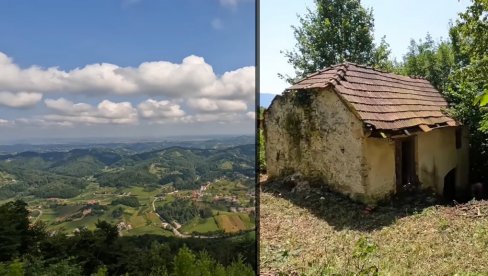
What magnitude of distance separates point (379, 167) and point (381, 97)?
2.20 m

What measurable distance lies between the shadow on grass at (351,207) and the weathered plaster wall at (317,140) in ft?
1.08

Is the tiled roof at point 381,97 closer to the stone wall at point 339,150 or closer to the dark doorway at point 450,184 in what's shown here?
the stone wall at point 339,150

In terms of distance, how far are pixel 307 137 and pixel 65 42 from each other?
25.7ft

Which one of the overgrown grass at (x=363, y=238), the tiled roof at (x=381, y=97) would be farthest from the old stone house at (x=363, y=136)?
the overgrown grass at (x=363, y=238)

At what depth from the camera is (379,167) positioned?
895 cm

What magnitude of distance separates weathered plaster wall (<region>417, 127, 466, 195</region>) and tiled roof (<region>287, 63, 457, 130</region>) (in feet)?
1.38

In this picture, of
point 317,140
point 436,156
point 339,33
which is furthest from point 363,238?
point 339,33

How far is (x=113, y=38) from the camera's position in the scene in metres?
3.35

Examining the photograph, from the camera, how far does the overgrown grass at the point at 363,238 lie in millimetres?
4652

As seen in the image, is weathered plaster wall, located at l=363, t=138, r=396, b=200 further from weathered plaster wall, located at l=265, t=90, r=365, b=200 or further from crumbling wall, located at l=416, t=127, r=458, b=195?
crumbling wall, located at l=416, t=127, r=458, b=195

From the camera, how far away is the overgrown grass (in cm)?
465

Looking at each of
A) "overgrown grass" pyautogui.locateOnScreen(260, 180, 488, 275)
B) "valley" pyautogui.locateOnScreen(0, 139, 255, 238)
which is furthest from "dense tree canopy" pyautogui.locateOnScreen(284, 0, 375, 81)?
"valley" pyautogui.locateOnScreen(0, 139, 255, 238)

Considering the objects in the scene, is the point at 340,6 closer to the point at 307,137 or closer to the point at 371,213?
the point at 307,137

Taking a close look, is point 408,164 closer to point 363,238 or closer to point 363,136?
point 363,136
